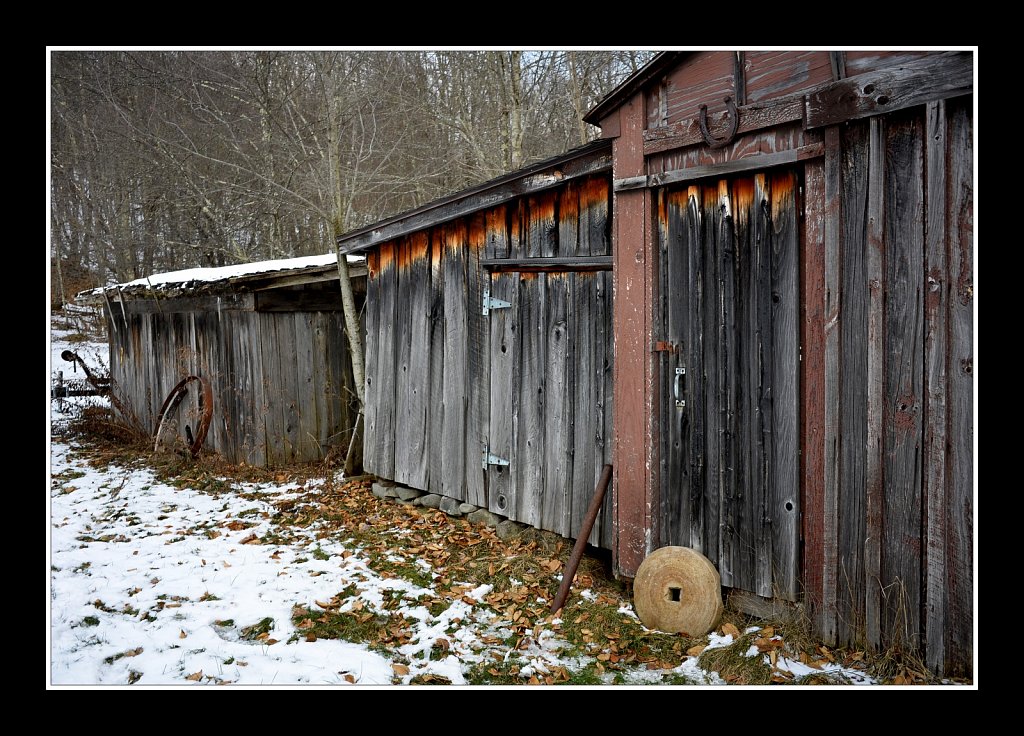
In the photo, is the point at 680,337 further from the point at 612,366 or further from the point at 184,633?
the point at 184,633

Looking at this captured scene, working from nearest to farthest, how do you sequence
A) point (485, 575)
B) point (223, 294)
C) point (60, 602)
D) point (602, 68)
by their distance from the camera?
point (60, 602), point (485, 575), point (223, 294), point (602, 68)

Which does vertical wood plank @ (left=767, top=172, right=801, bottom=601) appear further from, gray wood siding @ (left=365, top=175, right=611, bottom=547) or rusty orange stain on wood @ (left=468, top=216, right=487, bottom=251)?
rusty orange stain on wood @ (left=468, top=216, right=487, bottom=251)

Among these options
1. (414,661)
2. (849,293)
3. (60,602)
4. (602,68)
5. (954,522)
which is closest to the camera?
(954,522)

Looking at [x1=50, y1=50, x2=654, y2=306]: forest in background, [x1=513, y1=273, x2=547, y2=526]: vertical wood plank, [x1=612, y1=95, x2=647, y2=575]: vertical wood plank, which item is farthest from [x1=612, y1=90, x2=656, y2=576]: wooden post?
[x1=50, y1=50, x2=654, y2=306]: forest in background

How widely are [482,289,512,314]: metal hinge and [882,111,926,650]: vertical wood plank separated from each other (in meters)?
3.04

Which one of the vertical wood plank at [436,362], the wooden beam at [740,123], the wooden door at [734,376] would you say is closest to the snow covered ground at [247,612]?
the wooden door at [734,376]

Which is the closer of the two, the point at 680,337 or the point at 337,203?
the point at 680,337

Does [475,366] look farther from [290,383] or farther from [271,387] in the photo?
[271,387]

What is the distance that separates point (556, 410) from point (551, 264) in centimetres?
117

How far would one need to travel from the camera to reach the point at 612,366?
15.3 feet

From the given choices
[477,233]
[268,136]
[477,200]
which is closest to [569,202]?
[477,200]

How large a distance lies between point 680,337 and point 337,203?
5395 millimetres

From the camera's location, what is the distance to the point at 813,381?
352 centimetres

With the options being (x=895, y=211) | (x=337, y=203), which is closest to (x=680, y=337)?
(x=895, y=211)
